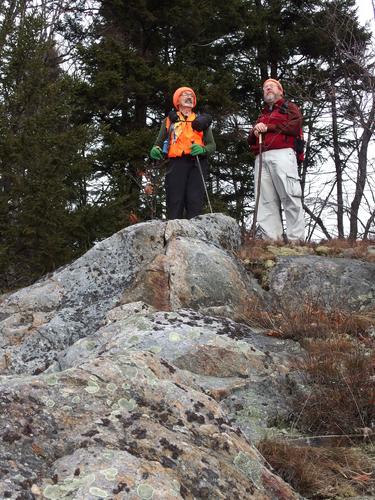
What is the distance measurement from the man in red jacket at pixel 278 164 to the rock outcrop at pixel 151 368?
177 centimetres

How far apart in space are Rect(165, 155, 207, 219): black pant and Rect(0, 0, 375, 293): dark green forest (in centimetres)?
55

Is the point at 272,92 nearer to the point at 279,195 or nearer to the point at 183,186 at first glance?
the point at 279,195

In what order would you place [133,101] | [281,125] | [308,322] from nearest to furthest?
[308,322] < [281,125] < [133,101]

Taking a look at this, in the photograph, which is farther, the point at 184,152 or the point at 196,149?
the point at 184,152

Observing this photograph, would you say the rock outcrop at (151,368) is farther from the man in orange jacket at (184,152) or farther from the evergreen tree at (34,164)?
the evergreen tree at (34,164)

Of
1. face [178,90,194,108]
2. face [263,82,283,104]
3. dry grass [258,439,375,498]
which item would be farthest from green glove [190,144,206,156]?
dry grass [258,439,375,498]

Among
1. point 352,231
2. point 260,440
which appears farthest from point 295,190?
point 352,231

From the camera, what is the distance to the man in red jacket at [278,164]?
7406 millimetres

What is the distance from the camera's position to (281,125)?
7359 mm

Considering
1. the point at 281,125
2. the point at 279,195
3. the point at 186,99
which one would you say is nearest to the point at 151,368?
the point at 186,99

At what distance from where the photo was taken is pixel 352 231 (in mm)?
14234

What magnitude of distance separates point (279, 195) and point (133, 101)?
6.88 m

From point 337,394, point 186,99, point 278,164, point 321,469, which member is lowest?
point 321,469

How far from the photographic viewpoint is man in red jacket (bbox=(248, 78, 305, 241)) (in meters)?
7.41
